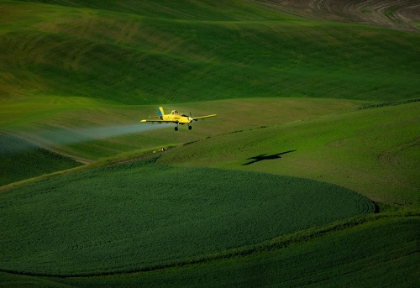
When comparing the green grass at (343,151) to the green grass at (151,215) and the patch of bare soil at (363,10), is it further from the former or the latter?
the patch of bare soil at (363,10)

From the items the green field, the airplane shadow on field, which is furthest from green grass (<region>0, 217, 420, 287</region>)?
the airplane shadow on field

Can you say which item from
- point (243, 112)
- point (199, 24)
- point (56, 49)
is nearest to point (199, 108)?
point (243, 112)

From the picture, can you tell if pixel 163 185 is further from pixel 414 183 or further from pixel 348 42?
pixel 348 42

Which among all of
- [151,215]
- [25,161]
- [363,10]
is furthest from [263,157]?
[363,10]

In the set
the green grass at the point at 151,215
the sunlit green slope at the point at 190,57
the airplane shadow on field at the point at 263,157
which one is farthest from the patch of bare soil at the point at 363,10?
the green grass at the point at 151,215

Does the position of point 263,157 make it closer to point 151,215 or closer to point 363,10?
point 151,215

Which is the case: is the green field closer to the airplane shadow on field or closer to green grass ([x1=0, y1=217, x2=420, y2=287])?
green grass ([x1=0, y1=217, x2=420, y2=287])
